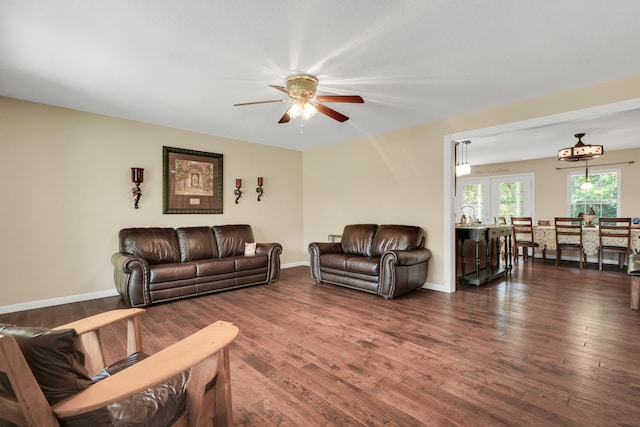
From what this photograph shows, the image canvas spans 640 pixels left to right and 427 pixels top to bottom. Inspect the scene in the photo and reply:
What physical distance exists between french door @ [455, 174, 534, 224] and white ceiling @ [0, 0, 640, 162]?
205 inches

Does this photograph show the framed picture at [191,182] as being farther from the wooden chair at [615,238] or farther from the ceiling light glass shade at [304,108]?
the wooden chair at [615,238]

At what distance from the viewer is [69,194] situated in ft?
12.9

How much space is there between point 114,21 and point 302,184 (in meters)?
4.72

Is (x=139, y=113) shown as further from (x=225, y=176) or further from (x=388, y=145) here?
(x=388, y=145)

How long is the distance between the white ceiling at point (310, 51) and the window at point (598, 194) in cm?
522

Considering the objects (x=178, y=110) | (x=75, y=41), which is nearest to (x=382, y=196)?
(x=178, y=110)

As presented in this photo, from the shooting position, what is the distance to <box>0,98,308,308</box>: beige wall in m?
3.59

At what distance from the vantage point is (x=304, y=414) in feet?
5.59

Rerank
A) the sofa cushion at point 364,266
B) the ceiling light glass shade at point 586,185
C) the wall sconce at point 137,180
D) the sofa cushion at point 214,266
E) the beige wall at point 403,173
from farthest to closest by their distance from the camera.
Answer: the ceiling light glass shade at point 586,185
the wall sconce at point 137,180
the sofa cushion at point 214,266
the sofa cushion at point 364,266
the beige wall at point 403,173

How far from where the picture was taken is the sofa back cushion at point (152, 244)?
4.11 meters

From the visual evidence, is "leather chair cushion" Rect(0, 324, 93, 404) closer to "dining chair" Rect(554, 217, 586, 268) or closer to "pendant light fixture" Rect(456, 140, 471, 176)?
"pendant light fixture" Rect(456, 140, 471, 176)

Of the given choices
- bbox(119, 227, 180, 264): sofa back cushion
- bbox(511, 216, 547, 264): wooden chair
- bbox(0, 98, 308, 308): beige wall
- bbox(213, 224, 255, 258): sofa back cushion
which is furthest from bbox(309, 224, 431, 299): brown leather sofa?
bbox(511, 216, 547, 264): wooden chair

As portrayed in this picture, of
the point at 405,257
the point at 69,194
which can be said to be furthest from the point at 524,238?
the point at 69,194

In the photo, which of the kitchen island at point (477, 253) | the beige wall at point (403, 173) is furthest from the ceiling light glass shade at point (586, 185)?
the beige wall at point (403, 173)
